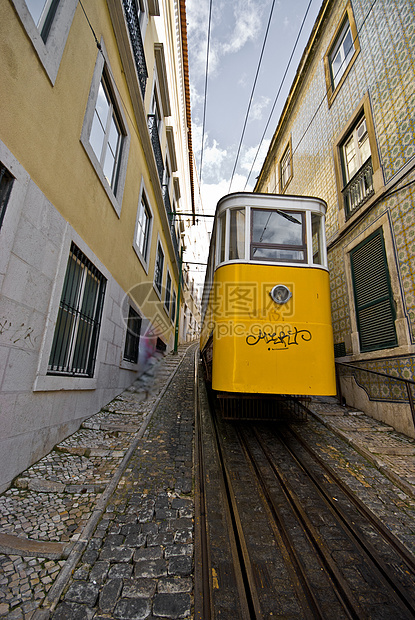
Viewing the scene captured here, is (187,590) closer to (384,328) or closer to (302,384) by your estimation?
(302,384)

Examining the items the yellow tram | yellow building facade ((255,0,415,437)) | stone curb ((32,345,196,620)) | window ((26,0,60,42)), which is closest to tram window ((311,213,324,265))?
the yellow tram

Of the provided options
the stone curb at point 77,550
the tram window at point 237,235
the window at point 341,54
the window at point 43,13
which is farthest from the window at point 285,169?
the stone curb at point 77,550

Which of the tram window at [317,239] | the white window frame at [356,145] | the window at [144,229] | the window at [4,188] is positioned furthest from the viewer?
the window at [144,229]

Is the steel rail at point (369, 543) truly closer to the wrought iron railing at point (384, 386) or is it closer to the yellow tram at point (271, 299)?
the yellow tram at point (271, 299)

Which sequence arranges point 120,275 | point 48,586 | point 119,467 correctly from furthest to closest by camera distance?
point 120,275, point 119,467, point 48,586

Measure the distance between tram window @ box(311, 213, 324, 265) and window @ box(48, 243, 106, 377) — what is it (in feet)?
11.4

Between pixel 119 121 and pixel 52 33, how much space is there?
262cm

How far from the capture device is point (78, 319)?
413 cm

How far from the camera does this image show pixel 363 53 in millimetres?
6648

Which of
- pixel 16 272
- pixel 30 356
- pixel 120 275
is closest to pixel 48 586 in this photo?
pixel 30 356

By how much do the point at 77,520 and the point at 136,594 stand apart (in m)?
0.84

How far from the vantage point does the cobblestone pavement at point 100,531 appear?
5.50 ft

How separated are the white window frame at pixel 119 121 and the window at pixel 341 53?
19.3ft

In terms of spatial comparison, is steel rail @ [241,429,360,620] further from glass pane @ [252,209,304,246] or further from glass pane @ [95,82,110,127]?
glass pane @ [95,82,110,127]
